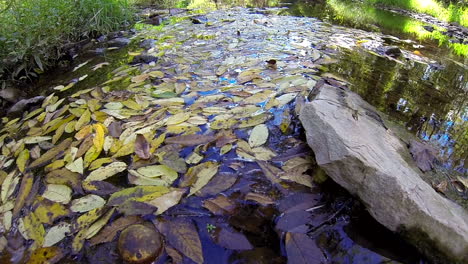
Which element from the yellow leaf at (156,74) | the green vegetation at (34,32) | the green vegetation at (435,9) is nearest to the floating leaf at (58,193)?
the yellow leaf at (156,74)

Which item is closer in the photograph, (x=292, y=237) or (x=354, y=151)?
(x=292, y=237)

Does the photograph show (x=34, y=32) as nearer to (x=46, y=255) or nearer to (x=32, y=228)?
(x=32, y=228)

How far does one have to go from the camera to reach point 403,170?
156 centimetres

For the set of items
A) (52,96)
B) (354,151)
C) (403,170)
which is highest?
(354,151)

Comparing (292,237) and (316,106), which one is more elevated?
(316,106)

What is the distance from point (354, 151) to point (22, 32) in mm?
3691

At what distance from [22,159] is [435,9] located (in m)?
13.3

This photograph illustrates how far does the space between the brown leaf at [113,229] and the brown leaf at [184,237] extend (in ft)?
0.53

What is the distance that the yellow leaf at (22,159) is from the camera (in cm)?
194

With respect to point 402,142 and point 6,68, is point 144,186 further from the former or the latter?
point 6,68

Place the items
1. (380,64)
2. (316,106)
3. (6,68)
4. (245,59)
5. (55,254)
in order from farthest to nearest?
(380,64)
(245,59)
(6,68)
(316,106)
(55,254)

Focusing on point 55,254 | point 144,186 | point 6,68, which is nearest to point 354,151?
point 144,186

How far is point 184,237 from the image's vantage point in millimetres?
1378

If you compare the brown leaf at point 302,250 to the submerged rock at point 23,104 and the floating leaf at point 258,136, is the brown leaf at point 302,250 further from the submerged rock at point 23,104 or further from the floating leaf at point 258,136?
the submerged rock at point 23,104
